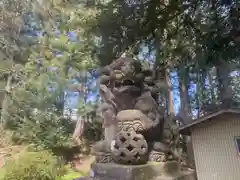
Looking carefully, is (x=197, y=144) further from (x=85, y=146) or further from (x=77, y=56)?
(x=85, y=146)

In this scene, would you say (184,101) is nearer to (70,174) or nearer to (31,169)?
(70,174)

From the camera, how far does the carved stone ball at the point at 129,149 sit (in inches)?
106

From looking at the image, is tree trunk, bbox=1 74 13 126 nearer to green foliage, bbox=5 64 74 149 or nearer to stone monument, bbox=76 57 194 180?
green foliage, bbox=5 64 74 149

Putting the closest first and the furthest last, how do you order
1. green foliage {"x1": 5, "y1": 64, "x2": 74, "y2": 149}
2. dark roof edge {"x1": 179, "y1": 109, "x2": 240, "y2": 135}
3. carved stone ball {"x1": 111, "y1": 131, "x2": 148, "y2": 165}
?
1. carved stone ball {"x1": 111, "y1": 131, "x2": 148, "y2": 165}
2. dark roof edge {"x1": 179, "y1": 109, "x2": 240, "y2": 135}
3. green foliage {"x1": 5, "y1": 64, "x2": 74, "y2": 149}

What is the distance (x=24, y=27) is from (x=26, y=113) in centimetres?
555

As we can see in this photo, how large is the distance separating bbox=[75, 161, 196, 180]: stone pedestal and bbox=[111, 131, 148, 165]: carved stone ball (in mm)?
79

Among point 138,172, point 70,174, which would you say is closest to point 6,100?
point 70,174

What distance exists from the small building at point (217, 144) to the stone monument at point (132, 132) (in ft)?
8.88

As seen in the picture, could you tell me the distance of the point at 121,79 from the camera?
125 inches

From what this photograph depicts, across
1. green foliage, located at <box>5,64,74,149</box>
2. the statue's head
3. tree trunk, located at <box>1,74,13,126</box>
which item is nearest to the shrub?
green foliage, located at <box>5,64,74,149</box>

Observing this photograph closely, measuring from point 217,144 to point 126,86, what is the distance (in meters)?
3.84

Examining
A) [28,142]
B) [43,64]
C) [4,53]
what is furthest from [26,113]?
[4,53]

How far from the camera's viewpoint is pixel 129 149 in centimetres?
272

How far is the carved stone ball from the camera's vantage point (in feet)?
8.82
